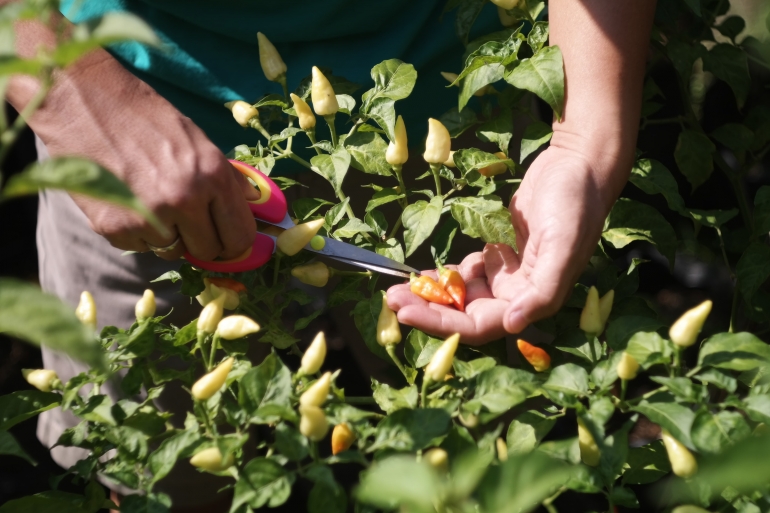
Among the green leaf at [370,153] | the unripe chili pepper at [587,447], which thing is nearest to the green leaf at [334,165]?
the green leaf at [370,153]

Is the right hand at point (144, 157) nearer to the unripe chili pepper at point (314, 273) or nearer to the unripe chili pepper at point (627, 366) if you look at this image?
the unripe chili pepper at point (314, 273)

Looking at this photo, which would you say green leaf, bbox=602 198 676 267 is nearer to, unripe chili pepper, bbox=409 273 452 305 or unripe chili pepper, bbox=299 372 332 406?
unripe chili pepper, bbox=409 273 452 305

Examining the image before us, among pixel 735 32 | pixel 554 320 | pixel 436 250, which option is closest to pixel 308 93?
pixel 436 250

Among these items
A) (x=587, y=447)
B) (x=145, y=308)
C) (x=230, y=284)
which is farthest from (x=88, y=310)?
(x=587, y=447)

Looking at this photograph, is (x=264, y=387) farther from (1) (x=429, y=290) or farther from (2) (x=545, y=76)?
(2) (x=545, y=76)

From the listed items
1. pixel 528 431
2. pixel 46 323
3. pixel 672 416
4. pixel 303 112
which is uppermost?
pixel 46 323

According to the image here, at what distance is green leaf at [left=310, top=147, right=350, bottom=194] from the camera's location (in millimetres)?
985

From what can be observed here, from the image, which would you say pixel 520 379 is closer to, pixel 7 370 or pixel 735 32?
pixel 735 32

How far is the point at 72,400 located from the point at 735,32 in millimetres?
1112

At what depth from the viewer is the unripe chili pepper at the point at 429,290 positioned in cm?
97

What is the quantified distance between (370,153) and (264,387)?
0.40 metres

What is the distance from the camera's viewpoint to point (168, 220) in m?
0.88

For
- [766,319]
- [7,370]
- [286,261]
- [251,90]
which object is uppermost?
[251,90]

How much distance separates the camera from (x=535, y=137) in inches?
43.0
